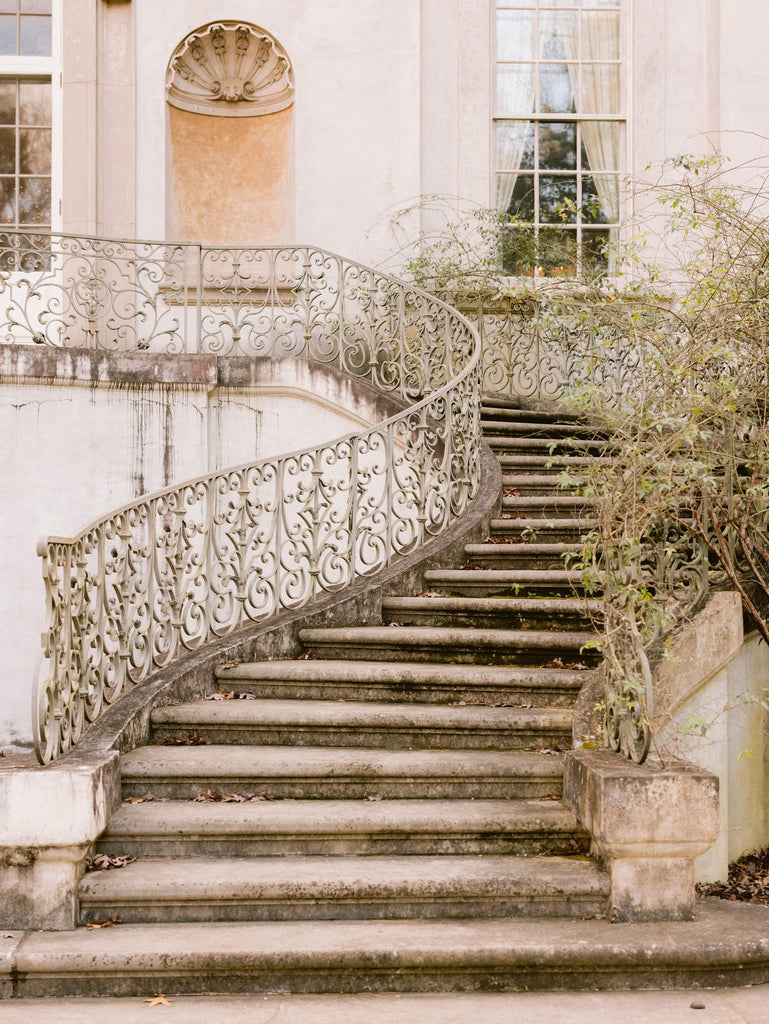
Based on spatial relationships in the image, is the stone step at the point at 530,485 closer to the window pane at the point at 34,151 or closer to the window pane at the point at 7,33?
the window pane at the point at 34,151

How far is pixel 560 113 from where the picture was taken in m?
12.0

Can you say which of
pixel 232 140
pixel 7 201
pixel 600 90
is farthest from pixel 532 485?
pixel 7 201

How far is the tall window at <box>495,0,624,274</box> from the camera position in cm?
1180

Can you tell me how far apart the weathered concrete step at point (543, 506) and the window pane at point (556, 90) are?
→ 20.2 feet

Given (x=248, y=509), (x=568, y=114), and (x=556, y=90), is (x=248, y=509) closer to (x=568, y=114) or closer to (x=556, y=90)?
(x=568, y=114)

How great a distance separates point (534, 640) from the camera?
5773 millimetres

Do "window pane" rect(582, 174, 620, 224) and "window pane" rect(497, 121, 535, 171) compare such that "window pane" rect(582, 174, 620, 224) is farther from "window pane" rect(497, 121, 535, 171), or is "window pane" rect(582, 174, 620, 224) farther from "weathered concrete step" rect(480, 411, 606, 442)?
"weathered concrete step" rect(480, 411, 606, 442)

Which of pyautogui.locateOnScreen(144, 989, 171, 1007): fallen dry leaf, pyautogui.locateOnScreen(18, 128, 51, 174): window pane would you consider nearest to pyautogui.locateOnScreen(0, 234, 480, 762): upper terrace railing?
pyautogui.locateOnScreen(144, 989, 171, 1007): fallen dry leaf

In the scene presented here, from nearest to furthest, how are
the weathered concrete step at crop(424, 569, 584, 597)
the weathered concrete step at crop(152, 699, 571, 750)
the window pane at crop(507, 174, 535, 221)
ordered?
1. the weathered concrete step at crop(152, 699, 571, 750)
2. the weathered concrete step at crop(424, 569, 584, 597)
3. the window pane at crop(507, 174, 535, 221)

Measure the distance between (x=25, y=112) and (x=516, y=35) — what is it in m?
5.39

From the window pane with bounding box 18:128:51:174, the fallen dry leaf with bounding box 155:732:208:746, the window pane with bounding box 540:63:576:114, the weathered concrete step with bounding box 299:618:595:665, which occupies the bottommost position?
the fallen dry leaf with bounding box 155:732:208:746

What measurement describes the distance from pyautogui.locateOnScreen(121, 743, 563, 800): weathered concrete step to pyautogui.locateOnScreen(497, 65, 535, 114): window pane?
8873 mm

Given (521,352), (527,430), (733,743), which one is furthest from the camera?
(521,352)

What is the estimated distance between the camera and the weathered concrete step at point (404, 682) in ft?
17.8
